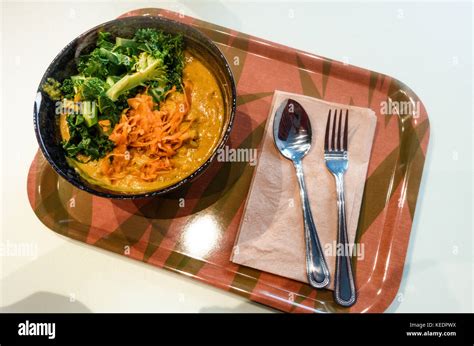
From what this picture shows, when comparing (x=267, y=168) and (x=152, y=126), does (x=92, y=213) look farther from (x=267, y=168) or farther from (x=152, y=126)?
(x=267, y=168)

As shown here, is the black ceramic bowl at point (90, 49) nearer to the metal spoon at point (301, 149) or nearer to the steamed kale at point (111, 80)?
the steamed kale at point (111, 80)

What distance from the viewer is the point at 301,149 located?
2.03 metres

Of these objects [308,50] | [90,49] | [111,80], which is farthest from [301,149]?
[90,49]

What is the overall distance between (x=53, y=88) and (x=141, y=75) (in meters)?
0.43

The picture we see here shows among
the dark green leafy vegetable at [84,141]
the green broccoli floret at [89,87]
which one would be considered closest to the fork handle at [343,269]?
the dark green leafy vegetable at [84,141]

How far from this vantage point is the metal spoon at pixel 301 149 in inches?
73.9

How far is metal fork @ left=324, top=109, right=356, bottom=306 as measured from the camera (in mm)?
1855

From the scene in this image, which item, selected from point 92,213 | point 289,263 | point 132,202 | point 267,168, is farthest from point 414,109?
point 92,213

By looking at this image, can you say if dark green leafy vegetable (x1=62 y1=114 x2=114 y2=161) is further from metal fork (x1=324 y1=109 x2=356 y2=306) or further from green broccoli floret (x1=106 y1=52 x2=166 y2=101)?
metal fork (x1=324 y1=109 x2=356 y2=306)

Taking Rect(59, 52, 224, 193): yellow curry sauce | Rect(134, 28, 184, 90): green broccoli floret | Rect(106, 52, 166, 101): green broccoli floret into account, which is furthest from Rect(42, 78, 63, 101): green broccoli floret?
Rect(134, 28, 184, 90): green broccoli floret

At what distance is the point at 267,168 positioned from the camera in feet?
6.64

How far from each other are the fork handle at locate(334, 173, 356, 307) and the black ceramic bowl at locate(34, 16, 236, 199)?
2.31ft

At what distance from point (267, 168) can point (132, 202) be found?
72cm

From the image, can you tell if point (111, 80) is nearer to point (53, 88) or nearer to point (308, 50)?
point (53, 88)
